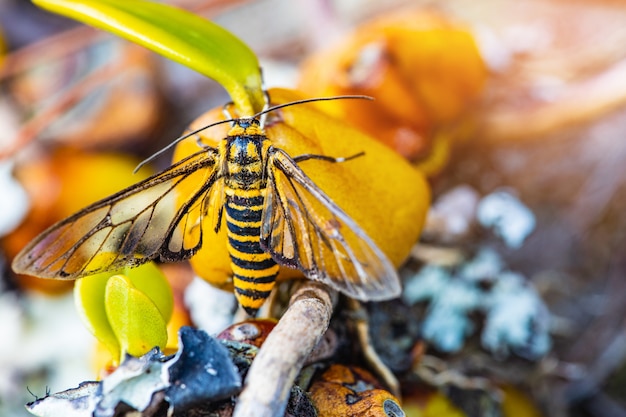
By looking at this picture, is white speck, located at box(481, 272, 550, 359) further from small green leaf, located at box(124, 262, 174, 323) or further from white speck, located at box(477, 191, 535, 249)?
small green leaf, located at box(124, 262, 174, 323)

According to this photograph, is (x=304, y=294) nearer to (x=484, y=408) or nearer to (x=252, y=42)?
(x=484, y=408)

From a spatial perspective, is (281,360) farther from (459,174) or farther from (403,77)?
(459,174)

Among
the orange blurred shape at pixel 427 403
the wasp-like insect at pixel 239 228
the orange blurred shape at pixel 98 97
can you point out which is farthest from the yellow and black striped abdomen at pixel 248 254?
the orange blurred shape at pixel 98 97

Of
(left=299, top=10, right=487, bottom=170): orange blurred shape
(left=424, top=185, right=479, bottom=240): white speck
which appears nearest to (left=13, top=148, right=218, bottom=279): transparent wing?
(left=299, top=10, right=487, bottom=170): orange blurred shape

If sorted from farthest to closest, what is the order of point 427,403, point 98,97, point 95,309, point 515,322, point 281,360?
point 98,97 < point 515,322 < point 427,403 < point 95,309 < point 281,360

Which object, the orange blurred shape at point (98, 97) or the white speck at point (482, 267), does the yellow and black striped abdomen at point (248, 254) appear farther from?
the orange blurred shape at point (98, 97)

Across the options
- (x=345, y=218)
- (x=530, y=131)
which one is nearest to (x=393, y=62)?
(x=530, y=131)

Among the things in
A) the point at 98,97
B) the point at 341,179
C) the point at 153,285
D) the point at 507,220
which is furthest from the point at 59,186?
the point at 507,220

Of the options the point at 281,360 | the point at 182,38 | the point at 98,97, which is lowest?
the point at 281,360
